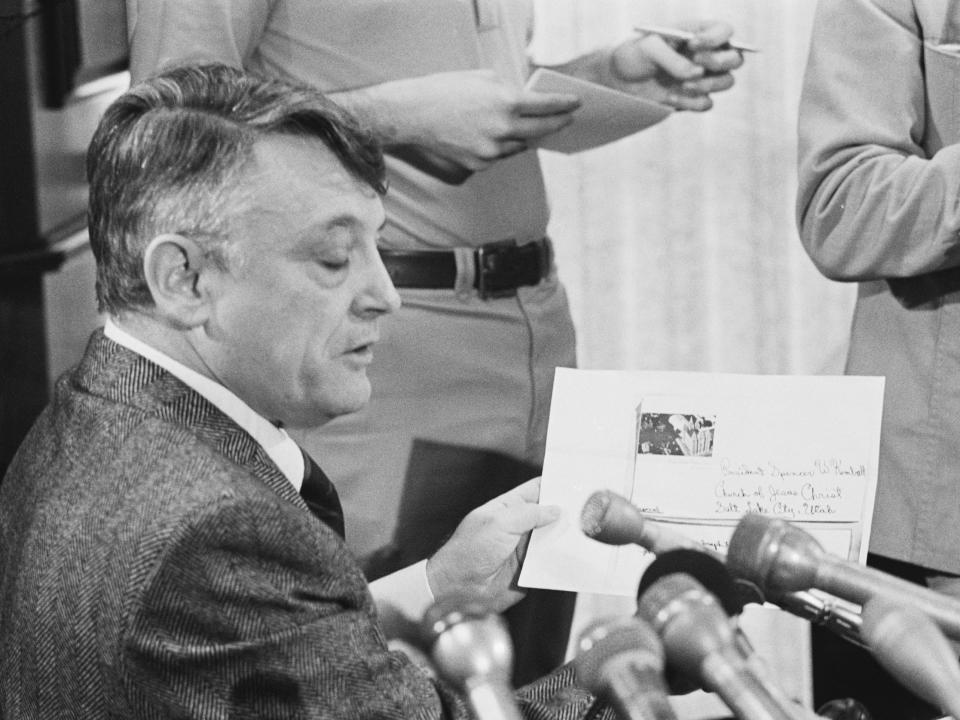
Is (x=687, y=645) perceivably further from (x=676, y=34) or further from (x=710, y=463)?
(x=676, y=34)

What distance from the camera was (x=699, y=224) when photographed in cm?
284

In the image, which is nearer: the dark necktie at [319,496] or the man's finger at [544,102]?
the dark necktie at [319,496]

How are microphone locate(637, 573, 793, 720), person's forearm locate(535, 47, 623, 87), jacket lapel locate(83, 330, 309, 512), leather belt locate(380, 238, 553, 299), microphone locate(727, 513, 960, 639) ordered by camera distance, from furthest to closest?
person's forearm locate(535, 47, 623, 87)
leather belt locate(380, 238, 553, 299)
jacket lapel locate(83, 330, 309, 512)
microphone locate(727, 513, 960, 639)
microphone locate(637, 573, 793, 720)

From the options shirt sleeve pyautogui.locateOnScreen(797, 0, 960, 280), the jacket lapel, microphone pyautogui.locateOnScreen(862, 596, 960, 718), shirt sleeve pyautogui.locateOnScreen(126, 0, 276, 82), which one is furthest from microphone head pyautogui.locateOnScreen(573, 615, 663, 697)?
shirt sleeve pyautogui.locateOnScreen(126, 0, 276, 82)

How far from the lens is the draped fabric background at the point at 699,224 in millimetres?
2793

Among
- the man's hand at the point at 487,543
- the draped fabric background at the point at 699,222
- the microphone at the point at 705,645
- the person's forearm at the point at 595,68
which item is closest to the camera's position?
the microphone at the point at 705,645

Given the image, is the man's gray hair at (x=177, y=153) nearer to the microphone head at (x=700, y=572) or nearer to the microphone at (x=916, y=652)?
the microphone head at (x=700, y=572)

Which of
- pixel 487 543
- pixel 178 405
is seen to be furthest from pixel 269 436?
pixel 487 543

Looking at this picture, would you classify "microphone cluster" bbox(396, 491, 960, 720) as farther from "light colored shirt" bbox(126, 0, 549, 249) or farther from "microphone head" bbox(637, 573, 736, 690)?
"light colored shirt" bbox(126, 0, 549, 249)

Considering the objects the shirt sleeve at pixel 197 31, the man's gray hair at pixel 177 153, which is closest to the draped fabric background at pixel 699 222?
the shirt sleeve at pixel 197 31

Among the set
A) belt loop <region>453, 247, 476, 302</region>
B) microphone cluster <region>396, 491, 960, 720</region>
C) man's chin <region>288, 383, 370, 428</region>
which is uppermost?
microphone cluster <region>396, 491, 960, 720</region>

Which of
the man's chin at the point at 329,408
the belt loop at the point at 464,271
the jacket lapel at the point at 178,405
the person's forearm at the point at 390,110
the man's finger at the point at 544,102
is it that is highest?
the man's finger at the point at 544,102

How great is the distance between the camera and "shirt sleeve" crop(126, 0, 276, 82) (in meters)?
1.78

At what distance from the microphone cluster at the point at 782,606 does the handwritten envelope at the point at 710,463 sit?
14.7 inches
